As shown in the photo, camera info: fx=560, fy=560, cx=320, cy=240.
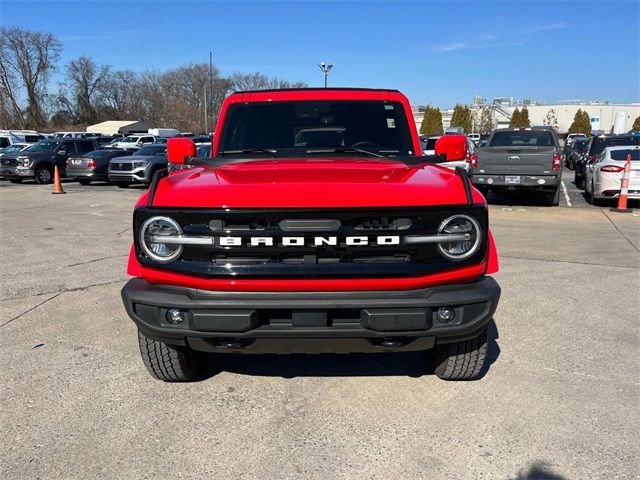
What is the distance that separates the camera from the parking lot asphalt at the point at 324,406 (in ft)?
9.37

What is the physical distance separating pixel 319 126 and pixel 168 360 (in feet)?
7.00

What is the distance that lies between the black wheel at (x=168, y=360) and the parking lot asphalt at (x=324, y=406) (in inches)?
4.2

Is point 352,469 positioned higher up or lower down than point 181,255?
lower down

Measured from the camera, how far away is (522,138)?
14391 mm

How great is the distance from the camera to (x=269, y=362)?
13.5 feet

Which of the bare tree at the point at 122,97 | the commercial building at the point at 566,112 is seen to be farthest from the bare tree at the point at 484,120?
the bare tree at the point at 122,97

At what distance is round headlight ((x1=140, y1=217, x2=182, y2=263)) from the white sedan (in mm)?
12381

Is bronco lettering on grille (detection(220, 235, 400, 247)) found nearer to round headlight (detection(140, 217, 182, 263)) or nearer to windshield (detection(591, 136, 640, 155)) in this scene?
round headlight (detection(140, 217, 182, 263))

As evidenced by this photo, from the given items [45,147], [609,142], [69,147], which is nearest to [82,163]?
[69,147]

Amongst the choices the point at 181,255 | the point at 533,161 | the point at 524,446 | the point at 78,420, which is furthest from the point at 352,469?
the point at 533,161

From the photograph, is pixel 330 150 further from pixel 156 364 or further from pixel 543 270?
pixel 543 270

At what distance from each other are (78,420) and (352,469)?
1.65 meters

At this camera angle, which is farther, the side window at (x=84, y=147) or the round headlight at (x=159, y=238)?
the side window at (x=84, y=147)

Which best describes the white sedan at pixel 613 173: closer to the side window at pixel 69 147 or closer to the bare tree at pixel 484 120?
the side window at pixel 69 147
